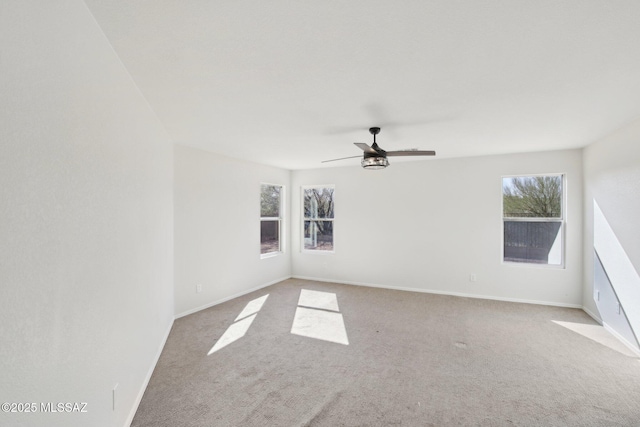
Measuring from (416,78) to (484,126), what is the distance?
5.39 feet

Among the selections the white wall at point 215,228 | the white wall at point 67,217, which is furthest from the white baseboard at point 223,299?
the white wall at point 67,217

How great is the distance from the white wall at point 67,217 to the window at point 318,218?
173 inches

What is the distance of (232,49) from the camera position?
1748 mm

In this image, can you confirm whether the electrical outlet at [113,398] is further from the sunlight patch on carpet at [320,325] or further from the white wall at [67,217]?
the sunlight patch on carpet at [320,325]

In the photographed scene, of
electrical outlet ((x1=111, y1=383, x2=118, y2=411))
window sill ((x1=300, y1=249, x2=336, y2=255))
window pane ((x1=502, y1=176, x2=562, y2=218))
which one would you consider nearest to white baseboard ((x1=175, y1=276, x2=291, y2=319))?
window sill ((x1=300, y1=249, x2=336, y2=255))

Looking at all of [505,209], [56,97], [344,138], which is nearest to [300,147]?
[344,138]

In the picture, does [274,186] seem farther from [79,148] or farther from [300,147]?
[79,148]

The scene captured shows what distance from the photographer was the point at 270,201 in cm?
617

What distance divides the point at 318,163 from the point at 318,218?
4.33 ft

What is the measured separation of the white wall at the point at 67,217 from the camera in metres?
0.93

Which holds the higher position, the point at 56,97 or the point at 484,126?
the point at 484,126

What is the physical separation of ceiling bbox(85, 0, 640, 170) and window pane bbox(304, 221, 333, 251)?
10.7 ft

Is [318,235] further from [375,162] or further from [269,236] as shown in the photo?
[375,162]

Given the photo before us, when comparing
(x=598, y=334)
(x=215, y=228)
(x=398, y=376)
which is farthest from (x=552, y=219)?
(x=215, y=228)
